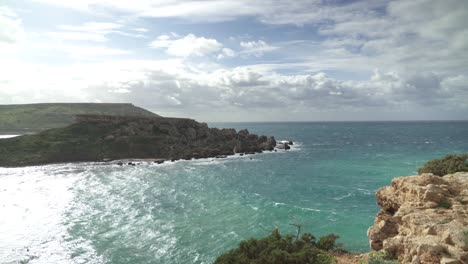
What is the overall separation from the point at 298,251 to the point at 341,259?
511cm

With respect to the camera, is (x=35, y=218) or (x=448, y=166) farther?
(x=35, y=218)

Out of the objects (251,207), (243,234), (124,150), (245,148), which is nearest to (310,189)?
(251,207)

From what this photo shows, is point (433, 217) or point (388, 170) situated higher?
point (433, 217)

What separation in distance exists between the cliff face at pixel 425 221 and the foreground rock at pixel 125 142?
94.0 meters

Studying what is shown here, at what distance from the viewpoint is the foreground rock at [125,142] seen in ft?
382

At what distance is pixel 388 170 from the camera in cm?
8331

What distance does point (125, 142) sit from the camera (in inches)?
5069

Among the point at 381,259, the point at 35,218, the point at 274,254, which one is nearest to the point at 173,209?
the point at 35,218

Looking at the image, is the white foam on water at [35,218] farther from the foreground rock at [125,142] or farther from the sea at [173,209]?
the foreground rock at [125,142]

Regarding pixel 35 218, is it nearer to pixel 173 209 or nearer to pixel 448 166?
pixel 173 209

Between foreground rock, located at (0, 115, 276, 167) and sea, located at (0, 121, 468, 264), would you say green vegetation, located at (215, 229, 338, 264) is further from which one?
foreground rock, located at (0, 115, 276, 167)

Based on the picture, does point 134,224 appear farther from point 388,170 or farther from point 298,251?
point 388,170

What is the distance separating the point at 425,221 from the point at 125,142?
12037 centimetres

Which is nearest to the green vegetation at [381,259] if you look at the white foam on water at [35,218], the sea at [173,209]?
the sea at [173,209]
